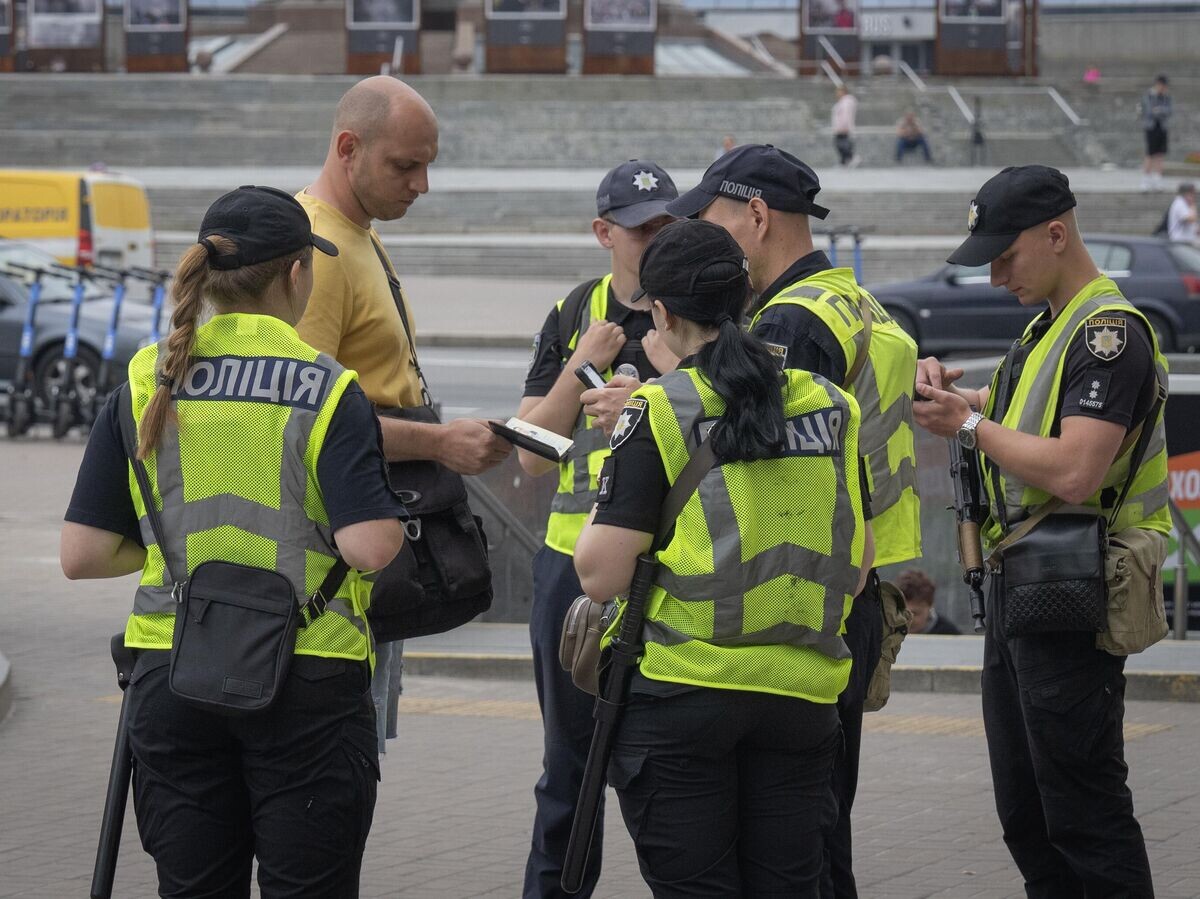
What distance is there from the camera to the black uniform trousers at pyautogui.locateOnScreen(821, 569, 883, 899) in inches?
168

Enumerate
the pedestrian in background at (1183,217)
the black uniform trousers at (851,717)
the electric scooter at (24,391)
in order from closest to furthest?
the black uniform trousers at (851,717) → the electric scooter at (24,391) → the pedestrian in background at (1183,217)

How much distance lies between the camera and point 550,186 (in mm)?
36812

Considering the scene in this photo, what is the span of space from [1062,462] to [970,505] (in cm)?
46

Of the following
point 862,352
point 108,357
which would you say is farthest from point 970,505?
point 108,357

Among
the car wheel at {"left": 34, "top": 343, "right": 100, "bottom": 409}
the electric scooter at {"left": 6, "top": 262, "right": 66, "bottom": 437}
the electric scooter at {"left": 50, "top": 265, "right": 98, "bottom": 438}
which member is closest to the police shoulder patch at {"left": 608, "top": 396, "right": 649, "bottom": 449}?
the electric scooter at {"left": 50, "top": 265, "right": 98, "bottom": 438}

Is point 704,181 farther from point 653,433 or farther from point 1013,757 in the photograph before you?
point 1013,757

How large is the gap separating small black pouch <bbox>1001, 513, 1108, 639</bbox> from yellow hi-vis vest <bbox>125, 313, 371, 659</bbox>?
169 centimetres

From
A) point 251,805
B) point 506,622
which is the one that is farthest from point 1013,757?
point 506,622

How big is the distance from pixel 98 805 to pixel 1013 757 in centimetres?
340

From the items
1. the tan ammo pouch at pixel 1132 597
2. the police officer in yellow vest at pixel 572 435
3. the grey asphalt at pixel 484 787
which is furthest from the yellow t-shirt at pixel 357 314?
the grey asphalt at pixel 484 787

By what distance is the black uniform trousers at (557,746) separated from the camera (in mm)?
4625

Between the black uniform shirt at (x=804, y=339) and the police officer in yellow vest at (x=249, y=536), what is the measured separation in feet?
3.46

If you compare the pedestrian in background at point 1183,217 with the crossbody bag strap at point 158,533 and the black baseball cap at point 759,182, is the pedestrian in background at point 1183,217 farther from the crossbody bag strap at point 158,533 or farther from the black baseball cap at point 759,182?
the crossbody bag strap at point 158,533

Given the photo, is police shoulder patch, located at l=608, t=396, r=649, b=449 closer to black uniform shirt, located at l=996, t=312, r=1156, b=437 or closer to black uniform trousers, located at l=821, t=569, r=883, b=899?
black uniform trousers, located at l=821, t=569, r=883, b=899
